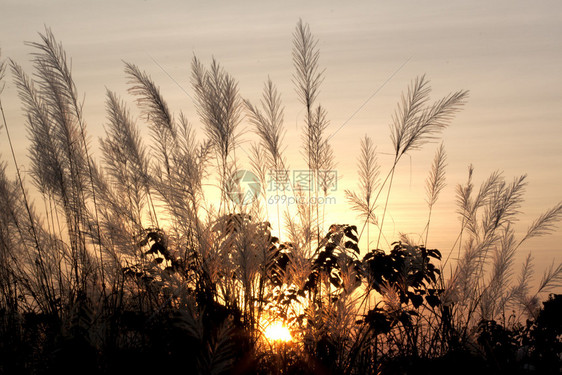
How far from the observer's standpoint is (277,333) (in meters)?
2.95

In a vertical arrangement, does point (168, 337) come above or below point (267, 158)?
below

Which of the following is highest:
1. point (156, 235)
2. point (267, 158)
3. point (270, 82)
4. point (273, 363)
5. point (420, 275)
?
point (270, 82)

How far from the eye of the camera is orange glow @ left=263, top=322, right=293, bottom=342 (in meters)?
2.90

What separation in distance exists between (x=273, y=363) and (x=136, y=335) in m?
0.80

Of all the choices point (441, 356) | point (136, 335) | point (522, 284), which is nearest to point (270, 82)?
point (136, 335)

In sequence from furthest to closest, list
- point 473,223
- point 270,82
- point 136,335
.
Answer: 1. point 473,223
2. point 270,82
3. point 136,335

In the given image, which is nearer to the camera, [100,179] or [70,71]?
[70,71]

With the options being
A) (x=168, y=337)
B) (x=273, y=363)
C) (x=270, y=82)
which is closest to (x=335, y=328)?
(x=273, y=363)

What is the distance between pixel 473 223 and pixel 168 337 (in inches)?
94.5

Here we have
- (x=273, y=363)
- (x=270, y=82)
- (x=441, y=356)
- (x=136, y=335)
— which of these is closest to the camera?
(x=273, y=363)

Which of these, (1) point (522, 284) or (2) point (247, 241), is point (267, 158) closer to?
(2) point (247, 241)

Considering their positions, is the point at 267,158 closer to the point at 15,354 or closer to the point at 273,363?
the point at 273,363

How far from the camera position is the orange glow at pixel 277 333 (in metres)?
2.90

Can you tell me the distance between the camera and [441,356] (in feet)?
11.1
